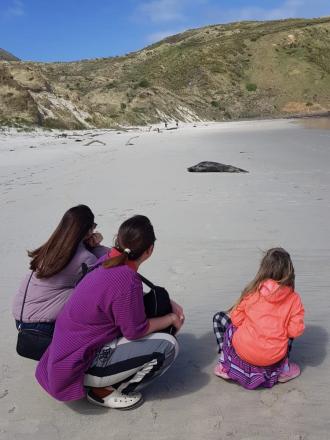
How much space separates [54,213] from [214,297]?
4.14 m

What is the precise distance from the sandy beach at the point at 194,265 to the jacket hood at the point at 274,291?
0.60 metres

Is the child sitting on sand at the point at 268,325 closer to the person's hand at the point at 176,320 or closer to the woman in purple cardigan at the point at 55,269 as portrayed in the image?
the person's hand at the point at 176,320

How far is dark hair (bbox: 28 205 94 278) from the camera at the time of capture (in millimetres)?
3240

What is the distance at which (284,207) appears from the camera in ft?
26.0

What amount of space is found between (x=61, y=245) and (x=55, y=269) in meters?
0.16

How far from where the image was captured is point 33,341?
3.41 meters

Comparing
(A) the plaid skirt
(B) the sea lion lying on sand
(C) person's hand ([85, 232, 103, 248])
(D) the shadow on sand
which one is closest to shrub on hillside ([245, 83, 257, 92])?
(B) the sea lion lying on sand

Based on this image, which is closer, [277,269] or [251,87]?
[277,269]

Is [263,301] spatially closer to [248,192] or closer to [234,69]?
[248,192]

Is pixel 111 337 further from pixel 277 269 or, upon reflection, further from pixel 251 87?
pixel 251 87

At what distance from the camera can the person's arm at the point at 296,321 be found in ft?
10.3

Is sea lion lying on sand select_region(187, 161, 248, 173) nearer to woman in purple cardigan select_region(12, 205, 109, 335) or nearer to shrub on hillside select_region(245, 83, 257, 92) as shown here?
woman in purple cardigan select_region(12, 205, 109, 335)

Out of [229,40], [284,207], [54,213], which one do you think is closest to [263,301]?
[284,207]

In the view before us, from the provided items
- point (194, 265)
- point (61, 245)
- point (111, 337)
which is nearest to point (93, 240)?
point (61, 245)
